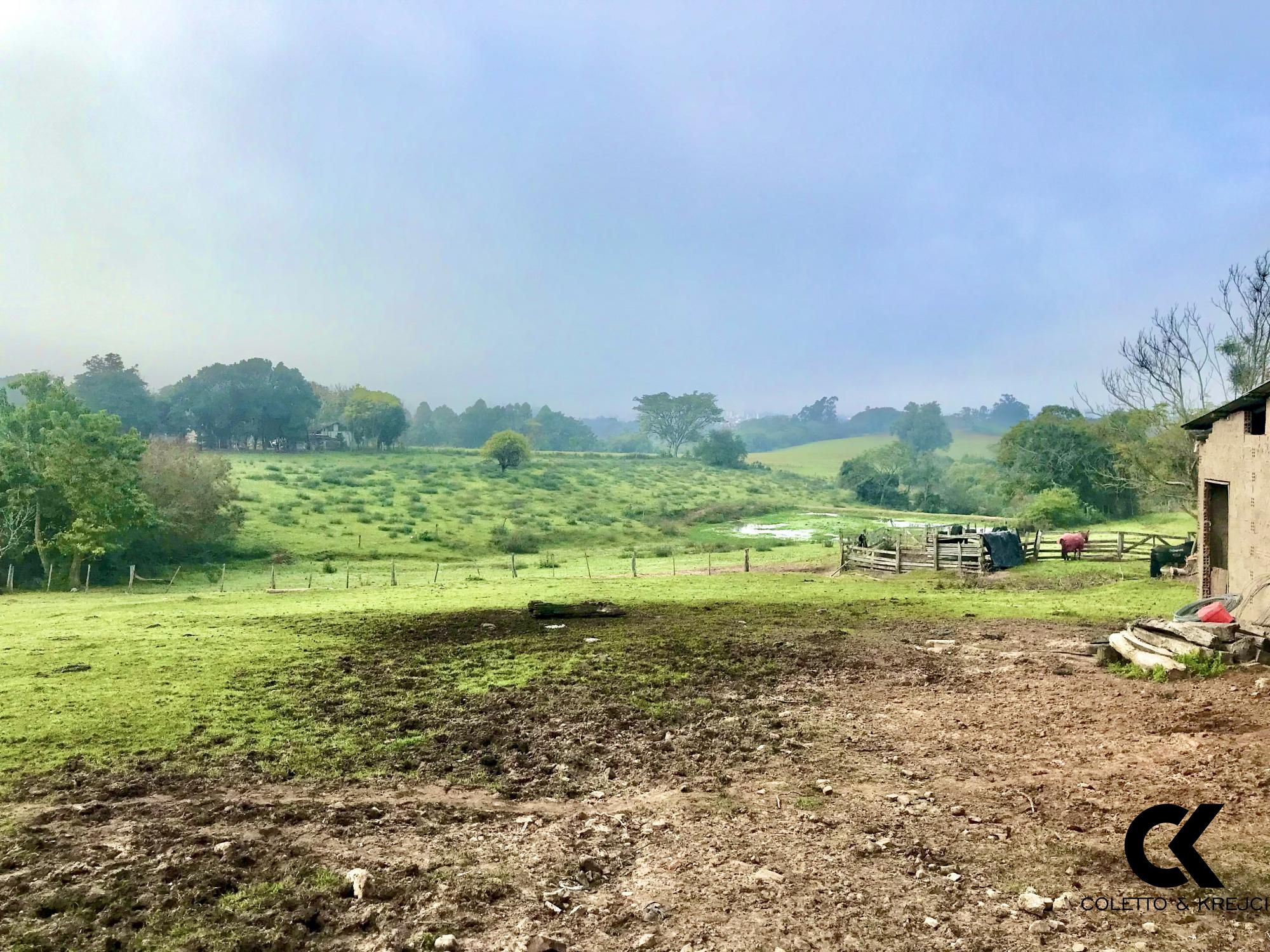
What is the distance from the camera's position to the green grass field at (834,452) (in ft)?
462

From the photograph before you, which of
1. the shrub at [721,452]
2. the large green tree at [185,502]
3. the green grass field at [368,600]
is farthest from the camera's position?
the shrub at [721,452]

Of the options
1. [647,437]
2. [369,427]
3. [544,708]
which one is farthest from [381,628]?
[647,437]

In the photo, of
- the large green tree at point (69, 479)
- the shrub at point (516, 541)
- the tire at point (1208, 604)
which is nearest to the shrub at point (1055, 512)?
the shrub at point (516, 541)

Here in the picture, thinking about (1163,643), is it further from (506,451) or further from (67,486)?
(506,451)

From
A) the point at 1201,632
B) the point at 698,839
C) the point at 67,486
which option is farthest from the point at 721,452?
the point at 698,839

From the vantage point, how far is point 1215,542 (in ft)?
61.4

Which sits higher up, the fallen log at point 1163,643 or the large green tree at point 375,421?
the large green tree at point 375,421

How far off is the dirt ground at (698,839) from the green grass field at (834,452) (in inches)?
4759

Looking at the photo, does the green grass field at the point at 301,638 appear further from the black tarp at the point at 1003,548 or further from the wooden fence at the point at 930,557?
the wooden fence at the point at 930,557

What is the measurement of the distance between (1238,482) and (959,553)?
16177 mm

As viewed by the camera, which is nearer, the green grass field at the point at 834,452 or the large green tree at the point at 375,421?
the large green tree at the point at 375,421

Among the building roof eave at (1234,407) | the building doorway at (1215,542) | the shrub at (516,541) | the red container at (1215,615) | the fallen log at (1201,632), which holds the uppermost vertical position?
the building roof eave at (1234,407)

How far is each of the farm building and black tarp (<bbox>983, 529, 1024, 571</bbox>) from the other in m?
12.6

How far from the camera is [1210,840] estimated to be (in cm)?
654
